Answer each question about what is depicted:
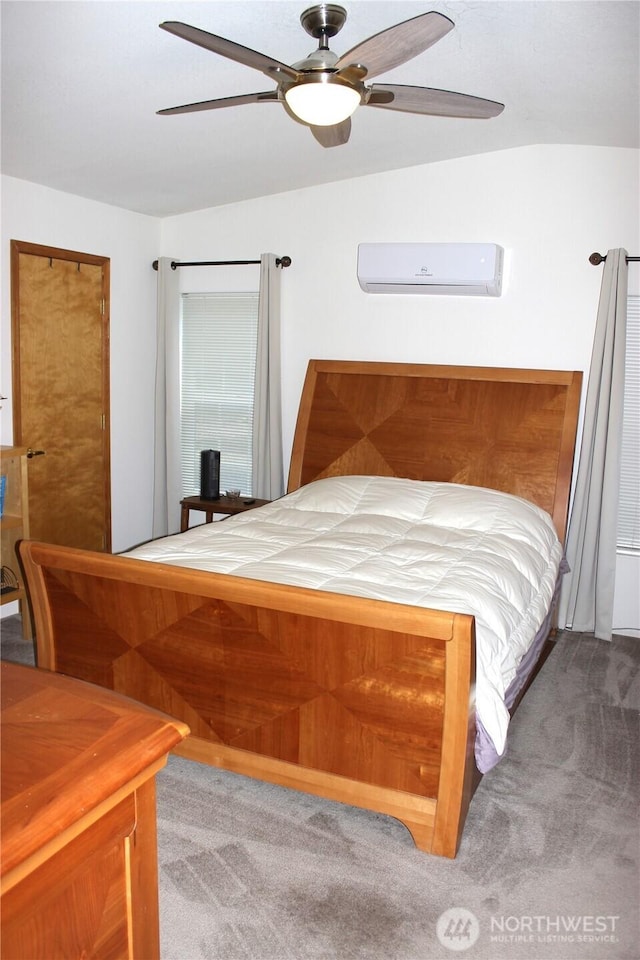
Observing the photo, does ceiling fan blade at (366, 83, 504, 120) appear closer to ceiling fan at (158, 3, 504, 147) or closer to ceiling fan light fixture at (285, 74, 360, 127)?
ceiling fan at (158, 3, 504, 147)

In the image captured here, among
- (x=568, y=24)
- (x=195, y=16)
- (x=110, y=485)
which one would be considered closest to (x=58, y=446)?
(x=110, y=485)

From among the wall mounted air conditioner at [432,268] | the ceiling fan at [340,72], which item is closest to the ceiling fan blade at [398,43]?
the ceiling fan at [340,72]

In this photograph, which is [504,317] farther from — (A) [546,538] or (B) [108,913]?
(B) [108,913]

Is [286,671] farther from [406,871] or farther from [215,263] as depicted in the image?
[215,263]

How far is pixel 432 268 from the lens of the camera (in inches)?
167

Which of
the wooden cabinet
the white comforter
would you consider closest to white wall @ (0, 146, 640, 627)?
the wooden cabinet

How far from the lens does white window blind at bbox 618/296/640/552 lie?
403 cm

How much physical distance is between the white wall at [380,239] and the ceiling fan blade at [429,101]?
175 centimetres

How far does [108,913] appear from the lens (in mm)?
972

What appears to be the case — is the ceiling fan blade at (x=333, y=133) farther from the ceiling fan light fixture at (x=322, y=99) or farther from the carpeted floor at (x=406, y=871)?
the carpeted floor at (x=406, y=871)

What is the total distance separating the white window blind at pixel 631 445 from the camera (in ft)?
13.2

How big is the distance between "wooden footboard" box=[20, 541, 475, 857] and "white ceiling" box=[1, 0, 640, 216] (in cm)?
176

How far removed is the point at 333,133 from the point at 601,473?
90.8 inches

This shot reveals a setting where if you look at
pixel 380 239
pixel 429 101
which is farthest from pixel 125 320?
pixel 429 101
